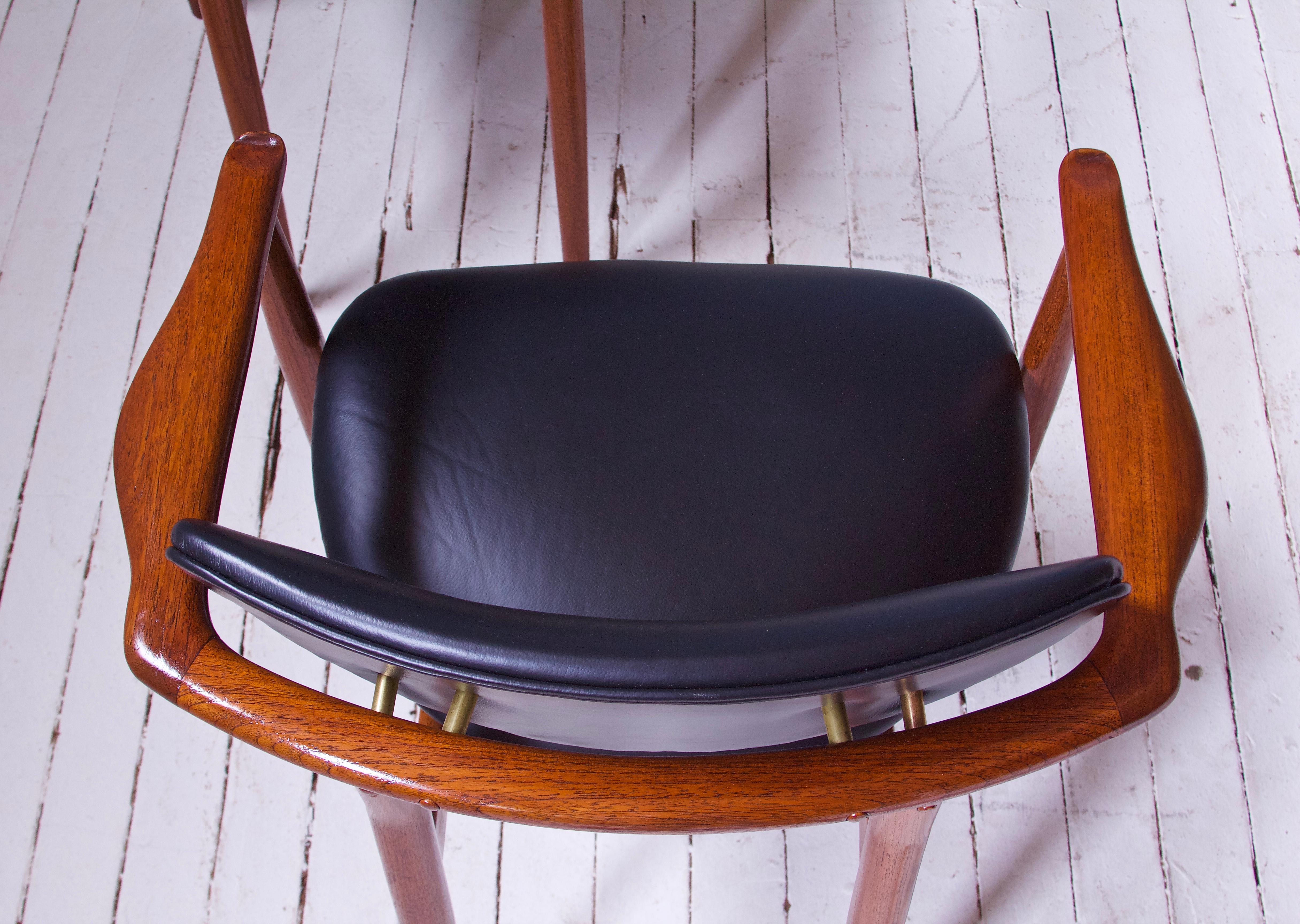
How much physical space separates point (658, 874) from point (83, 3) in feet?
4.97

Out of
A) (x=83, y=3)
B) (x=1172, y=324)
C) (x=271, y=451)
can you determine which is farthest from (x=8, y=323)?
(x=1172, y=324)

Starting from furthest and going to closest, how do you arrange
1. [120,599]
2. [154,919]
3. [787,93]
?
[787,93] < [120,599] < [154,919]

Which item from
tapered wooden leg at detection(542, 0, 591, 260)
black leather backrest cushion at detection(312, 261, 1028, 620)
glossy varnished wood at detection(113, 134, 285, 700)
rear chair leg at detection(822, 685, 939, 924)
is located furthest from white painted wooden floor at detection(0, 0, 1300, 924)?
glossy varnished wood at detection(113, 134, 285, 700)

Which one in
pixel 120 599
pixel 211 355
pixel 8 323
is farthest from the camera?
pixel 8 323

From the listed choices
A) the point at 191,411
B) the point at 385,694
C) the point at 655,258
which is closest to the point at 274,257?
the point at 191,411

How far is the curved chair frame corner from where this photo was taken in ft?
1.44

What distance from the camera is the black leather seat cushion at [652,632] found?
391 millimetres

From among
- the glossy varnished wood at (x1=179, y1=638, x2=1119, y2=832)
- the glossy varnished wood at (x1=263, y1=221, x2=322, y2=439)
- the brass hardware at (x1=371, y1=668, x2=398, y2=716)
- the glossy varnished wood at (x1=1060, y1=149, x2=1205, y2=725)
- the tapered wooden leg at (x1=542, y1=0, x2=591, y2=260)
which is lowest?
the glossy varnished wood at (x1=179, y1=638, x2=1119, y2=832)

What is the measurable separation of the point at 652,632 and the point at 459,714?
0.11m

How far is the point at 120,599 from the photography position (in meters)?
1.19

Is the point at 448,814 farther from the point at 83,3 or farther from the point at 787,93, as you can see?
the point at 83,3

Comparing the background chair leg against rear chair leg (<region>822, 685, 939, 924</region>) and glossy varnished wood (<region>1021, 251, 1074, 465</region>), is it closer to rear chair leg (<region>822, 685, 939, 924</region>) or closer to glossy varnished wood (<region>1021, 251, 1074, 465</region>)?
rear chair leg (<region>822, 685, 939, 924</region>)

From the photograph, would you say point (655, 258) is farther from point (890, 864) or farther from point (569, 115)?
point (890, 864)

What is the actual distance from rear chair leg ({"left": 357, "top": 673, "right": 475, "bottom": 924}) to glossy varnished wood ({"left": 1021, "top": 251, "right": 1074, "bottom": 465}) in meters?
0.55
